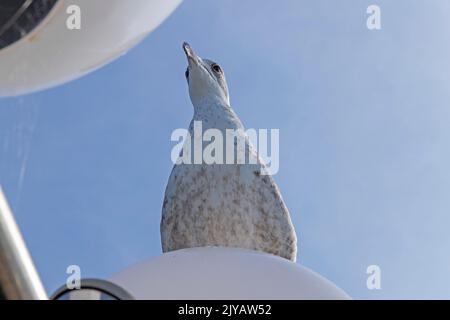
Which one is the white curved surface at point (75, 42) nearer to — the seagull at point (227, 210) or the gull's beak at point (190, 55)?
the seagull at point (227, 210)

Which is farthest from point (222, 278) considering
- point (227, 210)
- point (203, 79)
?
point (203, 79)

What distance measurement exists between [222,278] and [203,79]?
415 cm

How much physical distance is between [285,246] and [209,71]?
2.74 m

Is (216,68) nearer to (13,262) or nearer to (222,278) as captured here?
(222,278)

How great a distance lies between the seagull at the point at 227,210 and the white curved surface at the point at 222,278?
4.42 feet

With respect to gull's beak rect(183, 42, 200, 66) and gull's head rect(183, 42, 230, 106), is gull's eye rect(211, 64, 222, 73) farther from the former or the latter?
gull's beak rect(183, 42, 200, 66)

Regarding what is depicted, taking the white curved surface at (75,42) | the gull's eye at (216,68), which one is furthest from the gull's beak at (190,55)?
the white curved surface at (75,42)

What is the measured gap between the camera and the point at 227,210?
5629 mm

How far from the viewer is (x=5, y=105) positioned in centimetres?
359

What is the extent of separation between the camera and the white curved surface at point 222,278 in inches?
140

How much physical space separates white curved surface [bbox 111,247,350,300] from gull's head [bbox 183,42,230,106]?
3.46m

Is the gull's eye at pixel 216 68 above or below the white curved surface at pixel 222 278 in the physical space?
above

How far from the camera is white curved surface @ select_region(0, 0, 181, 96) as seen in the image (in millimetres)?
3074

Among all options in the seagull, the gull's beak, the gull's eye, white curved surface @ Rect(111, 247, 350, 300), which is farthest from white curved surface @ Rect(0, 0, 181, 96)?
the gull's eye
